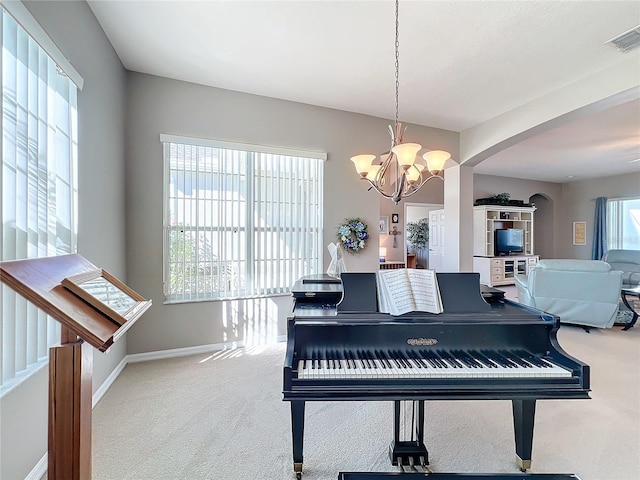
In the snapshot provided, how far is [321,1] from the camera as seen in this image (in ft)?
6.78

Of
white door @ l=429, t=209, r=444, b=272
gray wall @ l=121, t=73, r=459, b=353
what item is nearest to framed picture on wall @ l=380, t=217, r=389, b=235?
white door @ l=429, t=209, r=444, b=272

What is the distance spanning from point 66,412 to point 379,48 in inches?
121

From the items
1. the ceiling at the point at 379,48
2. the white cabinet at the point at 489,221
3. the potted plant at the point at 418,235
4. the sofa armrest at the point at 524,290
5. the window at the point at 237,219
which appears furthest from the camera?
the potted plant at the point at 418,235

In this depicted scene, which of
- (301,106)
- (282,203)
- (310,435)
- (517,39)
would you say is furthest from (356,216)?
(310,435)

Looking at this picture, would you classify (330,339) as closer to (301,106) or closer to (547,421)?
(547,421)

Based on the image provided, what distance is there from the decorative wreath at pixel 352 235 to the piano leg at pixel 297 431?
2.63m

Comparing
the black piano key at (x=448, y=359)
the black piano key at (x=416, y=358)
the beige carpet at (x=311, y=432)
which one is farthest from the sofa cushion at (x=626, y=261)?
the black piano key at (x=416, y=358)

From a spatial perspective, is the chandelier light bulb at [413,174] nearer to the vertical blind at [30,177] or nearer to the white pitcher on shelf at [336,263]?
the white pitcher on shelf at [336,263]

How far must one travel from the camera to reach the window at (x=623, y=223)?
7.43 meters

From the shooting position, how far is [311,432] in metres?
2.01

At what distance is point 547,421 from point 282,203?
10.5 ft

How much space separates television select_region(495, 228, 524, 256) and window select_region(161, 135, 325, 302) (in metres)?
5.83

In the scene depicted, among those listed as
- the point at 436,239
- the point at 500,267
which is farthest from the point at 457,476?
the point at 436,239

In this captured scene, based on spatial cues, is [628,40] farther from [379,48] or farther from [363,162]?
[363,162]
